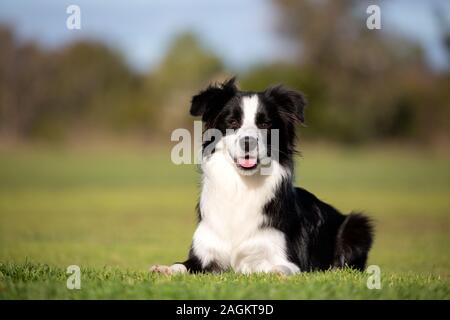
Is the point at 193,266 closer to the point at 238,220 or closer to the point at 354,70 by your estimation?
the point at 238,220

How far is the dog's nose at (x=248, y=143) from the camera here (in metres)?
7.22

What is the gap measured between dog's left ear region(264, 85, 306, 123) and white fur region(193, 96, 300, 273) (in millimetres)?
370

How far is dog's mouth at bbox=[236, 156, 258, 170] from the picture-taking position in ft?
24.3

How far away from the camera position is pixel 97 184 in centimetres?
3241

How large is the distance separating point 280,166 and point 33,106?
176 feet

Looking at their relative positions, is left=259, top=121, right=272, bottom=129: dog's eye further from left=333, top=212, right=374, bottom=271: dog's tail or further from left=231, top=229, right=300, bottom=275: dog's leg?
left=333, top=212, right=374, bottom=271: dog's tail

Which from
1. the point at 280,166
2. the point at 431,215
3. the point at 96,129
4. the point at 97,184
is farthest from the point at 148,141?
the point at 280,166

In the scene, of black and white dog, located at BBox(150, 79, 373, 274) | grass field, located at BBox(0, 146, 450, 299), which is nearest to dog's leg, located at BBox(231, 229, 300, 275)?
black and white dog, located at BBox(150, 79, 373, 274)

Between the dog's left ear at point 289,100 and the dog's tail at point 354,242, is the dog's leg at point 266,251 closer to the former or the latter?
the dog's tail at point 354,242

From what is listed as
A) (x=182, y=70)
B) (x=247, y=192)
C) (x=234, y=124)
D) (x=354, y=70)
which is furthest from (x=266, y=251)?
(x=182, y=70)

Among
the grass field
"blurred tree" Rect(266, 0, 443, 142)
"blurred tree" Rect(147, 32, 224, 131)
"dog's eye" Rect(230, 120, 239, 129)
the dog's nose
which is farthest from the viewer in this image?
"blurred tree" Rect(147, 32, 224, 131)

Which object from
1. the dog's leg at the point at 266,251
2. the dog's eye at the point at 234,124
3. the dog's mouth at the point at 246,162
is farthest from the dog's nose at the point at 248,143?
the dog's leg at the point at 266,251
